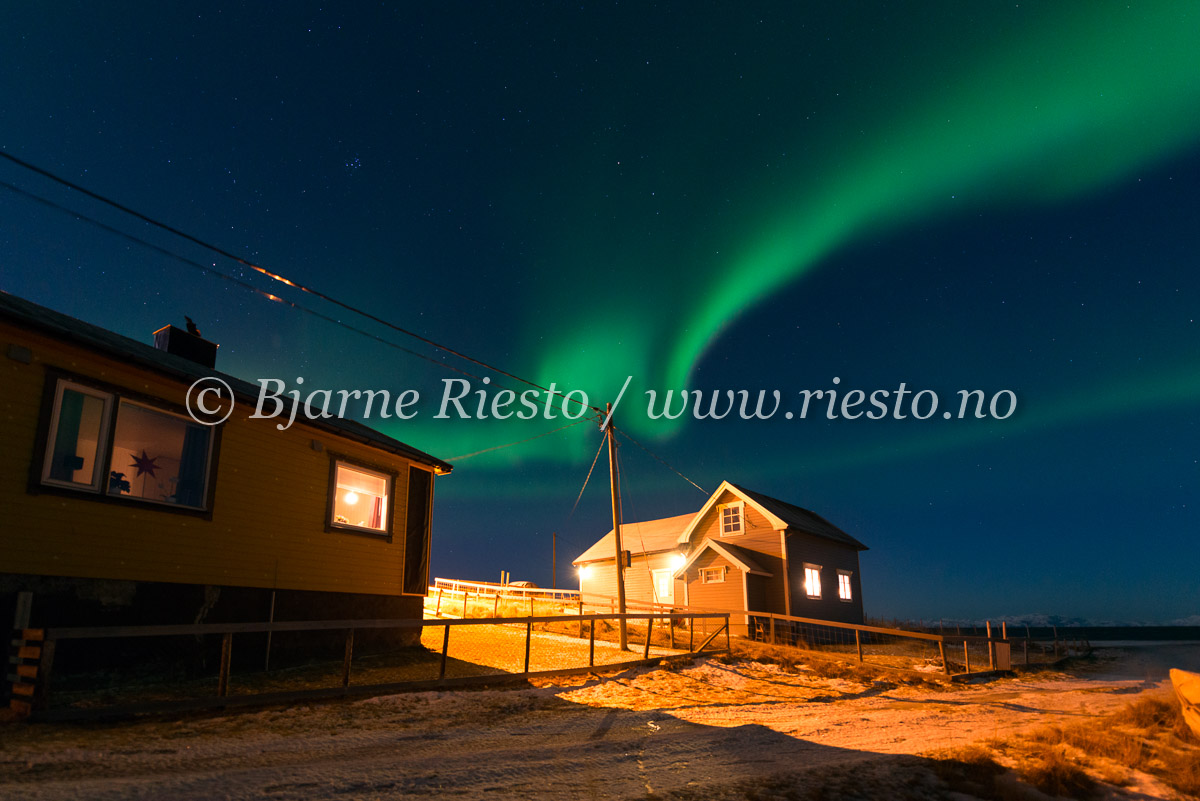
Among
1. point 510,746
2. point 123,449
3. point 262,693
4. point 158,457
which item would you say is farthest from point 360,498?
point 510,746

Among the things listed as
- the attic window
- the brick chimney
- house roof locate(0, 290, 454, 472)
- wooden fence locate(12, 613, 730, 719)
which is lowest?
wooden fence locate(12, 613, 730, 719)

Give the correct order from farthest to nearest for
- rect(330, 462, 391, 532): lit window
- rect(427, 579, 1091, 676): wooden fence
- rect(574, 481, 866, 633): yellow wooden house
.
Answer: rect(574, 481, 866, 633): yellow wooden house
rect(427, 579, 1091, 676): wooden fence
rect(330, 462, 391, 532): lit window

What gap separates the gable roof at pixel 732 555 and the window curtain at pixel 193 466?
24390 millimetres

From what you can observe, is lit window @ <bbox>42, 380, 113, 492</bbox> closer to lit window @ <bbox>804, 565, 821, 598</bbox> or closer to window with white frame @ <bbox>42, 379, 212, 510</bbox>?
window with white frame @ <bbox>42, 379, 212, 510</bbox>

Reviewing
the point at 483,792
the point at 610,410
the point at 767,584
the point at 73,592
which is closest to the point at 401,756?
the point at 483,792

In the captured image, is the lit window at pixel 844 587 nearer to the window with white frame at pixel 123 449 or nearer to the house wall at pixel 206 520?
the house wall at pixel 206 520

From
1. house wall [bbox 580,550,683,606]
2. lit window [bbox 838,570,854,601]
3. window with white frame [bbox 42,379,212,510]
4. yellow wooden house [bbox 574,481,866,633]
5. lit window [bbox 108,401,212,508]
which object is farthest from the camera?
house wall [bbox 580,550,683,606]

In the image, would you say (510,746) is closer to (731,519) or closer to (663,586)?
(731,519)

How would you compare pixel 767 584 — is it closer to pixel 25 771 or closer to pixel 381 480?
pixel 381 480

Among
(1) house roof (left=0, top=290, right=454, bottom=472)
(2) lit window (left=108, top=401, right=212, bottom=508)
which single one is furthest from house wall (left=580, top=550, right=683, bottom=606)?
(2) lit window (left=108, top=401, right=212, bottom=508)

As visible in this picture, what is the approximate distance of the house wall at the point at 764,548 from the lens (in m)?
31.7

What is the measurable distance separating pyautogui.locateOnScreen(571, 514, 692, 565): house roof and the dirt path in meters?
27.0

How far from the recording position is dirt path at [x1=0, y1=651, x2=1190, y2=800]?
607 cm

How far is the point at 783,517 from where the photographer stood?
32.5 metres
